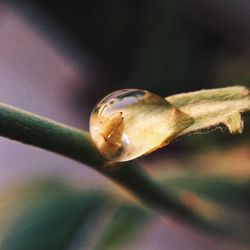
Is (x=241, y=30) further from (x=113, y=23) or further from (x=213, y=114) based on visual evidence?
(x=213, y=114)

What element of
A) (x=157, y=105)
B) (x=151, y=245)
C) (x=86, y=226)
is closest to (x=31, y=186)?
(x=86, y=226)

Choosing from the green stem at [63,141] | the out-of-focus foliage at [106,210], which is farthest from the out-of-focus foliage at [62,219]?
the green stem at [63,141]

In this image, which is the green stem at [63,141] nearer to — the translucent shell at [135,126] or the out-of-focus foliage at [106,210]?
the translucent shell at [135,126]

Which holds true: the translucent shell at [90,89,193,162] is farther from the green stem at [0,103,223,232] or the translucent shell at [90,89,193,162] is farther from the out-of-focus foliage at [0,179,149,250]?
the out-of-focus foliage at [0,179,149,250]

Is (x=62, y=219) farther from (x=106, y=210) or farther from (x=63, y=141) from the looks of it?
(x=63, y=141)

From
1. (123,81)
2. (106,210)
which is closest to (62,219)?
(106,210)

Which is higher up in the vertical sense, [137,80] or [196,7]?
[196,7]
